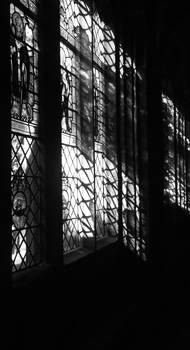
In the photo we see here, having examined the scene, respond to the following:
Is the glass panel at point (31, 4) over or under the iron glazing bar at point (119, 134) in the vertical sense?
over

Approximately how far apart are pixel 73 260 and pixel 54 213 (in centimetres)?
59

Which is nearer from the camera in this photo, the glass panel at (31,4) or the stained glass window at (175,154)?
the glass panel at (31,4)

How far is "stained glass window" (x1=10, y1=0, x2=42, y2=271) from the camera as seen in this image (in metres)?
2.95

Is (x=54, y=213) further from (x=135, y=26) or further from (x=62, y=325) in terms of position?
(x=135, y=26)

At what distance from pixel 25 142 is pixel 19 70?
1.66ft

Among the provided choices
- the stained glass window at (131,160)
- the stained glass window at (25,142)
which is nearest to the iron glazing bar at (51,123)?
the stained glass window at (25,142)

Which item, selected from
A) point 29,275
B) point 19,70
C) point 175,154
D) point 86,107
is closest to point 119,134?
point 86,107

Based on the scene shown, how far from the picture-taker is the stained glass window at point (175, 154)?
8867 mm

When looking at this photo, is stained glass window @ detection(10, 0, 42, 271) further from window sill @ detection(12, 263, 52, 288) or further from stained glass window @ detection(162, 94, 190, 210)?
stained glass window @ detection(162, 94, 190, 210)

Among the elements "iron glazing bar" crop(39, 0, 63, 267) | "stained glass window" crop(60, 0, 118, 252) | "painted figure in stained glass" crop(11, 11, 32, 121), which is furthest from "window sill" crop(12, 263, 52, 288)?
"painted figure in stained glass" crop(11, 11, 32, 121)

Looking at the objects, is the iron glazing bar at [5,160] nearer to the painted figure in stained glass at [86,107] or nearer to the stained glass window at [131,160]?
the painted figure in stained glass at [86,107]

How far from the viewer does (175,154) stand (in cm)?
937

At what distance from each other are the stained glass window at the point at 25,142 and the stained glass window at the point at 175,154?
17.3 ft

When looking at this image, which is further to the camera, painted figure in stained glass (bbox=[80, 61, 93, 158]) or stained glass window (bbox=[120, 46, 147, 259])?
stained glass window (bbox=[120, 46, 147, 259])
